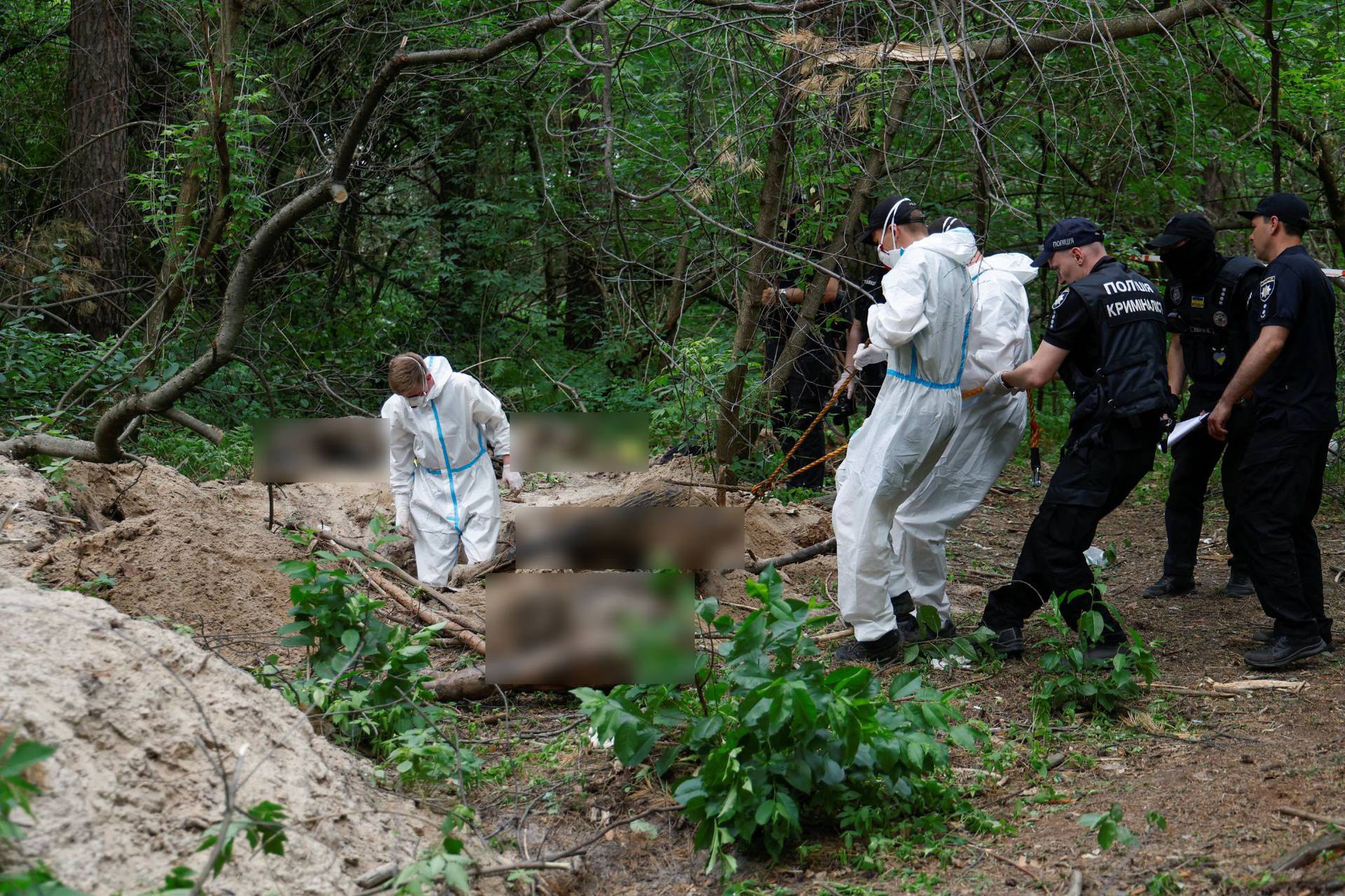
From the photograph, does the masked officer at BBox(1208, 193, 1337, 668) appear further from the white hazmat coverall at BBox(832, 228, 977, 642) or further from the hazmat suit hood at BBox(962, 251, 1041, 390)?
the white hazmat coverall at BBox(832, 228, 977, 642)

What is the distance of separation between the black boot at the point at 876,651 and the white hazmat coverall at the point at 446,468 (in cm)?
280

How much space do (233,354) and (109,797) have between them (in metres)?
6.29

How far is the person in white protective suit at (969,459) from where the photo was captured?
5.23 m

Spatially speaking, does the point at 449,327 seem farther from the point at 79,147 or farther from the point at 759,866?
the point at 759,866

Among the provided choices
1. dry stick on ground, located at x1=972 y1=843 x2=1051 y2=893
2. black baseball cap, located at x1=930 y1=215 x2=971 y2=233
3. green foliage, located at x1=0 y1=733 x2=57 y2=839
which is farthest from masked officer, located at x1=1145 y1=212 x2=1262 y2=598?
green foliage, located at x1=0 y1=733 x2=57 y2=839

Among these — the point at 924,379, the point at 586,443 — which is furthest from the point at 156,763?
the point at 586,443

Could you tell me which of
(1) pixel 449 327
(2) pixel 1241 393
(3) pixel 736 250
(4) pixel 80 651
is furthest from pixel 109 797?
(1) pixel 449 327

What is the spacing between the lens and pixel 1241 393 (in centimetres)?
488

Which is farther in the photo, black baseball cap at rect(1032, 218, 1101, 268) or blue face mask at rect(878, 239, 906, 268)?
blue face mask at rect(878, 239, 906, 268)

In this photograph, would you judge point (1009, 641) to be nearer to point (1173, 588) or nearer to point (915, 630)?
point (915, 630)

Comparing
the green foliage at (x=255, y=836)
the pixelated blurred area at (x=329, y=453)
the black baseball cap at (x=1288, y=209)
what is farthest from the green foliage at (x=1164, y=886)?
the pixelated blurred area at (x=329, y=453)

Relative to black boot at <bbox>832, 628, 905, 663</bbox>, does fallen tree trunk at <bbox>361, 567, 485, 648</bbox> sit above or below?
below

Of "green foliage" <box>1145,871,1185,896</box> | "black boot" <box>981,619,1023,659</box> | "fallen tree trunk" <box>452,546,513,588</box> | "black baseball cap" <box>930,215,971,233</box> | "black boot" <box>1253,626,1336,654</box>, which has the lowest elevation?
"fallen tree trunk" <box>452,546,513,588</box>

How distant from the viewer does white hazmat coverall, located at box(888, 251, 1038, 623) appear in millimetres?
5227
